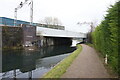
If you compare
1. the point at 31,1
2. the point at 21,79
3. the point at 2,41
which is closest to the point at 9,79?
the point at 21,79

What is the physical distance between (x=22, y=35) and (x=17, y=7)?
1164 cm

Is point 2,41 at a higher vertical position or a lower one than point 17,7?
lower

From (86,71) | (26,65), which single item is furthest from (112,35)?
(26,65)

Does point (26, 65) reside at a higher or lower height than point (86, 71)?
lower

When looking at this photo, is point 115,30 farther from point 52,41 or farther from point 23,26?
point 52,41

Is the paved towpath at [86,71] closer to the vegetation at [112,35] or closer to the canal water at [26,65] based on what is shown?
the vegetation at [112,35]

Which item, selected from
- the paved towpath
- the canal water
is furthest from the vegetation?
the canal water

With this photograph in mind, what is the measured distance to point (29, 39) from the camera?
33.2 metres

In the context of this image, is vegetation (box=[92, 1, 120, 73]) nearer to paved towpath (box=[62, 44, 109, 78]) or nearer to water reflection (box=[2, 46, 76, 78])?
paved towpath (box=[62, 44, 109, 78])

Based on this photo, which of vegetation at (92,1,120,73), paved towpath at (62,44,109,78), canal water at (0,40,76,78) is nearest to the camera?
vegetation at (92,1,120,73)

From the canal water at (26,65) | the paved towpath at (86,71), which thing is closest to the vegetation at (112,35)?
the paved towpath at (86,71)

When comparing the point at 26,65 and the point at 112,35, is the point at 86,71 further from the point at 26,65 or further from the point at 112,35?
the point at 26,65

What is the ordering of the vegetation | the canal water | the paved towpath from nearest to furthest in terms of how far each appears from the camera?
the vegetation, the paved towpath, the canal water

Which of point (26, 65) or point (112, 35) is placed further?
point (26, 65)
